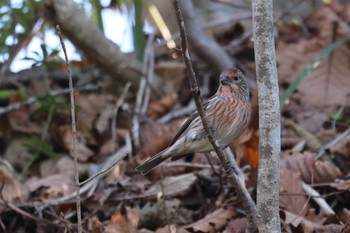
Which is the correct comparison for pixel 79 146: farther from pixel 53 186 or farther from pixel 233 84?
pixel 233 84

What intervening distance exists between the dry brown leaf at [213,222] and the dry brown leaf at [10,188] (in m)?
1.29

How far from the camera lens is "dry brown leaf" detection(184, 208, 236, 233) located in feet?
13.2

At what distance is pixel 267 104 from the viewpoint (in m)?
2.83

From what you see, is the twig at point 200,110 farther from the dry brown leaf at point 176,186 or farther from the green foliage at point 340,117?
the green foliage at point 340,117

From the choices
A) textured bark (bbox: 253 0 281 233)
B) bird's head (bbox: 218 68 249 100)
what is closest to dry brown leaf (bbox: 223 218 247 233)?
bird's head (bbox: 218 68 249 100)

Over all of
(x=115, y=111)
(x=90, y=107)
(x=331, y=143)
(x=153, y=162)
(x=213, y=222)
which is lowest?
(x=213, y=222)

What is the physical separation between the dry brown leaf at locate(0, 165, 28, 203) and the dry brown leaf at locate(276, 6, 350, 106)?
2.48 metres

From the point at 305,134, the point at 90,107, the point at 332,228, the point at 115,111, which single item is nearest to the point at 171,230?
the point at 332,228

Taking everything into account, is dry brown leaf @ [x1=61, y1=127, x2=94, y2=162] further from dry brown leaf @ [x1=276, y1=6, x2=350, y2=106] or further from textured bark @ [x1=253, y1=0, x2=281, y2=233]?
textured bark @ [x1=253, y1=0, x2=281, y2=233]

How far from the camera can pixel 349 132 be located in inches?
191

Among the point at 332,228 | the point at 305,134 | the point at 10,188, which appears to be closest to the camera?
the point at 332,228

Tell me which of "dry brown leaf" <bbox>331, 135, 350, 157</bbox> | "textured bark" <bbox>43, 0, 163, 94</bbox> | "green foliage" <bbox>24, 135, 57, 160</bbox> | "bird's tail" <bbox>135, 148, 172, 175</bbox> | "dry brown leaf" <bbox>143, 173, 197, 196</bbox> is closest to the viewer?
"bird's tail" <bbox>135, 148, 172, 175</bbox>

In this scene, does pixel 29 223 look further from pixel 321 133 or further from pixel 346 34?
pixel 346 34

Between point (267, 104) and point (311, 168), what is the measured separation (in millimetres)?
1707
